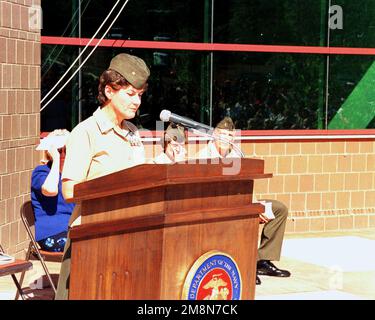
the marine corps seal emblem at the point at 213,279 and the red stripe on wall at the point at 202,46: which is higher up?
the red stripe on wall at the point at 202,46

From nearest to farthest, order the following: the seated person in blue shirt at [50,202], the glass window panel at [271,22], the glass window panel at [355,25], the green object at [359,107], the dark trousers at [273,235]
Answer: the seated person in blue shirt at [50,202], the dark trousers at [273,235], the glass window panel at [271,22], the glass window panel at [355,25], the green object at [359,107]

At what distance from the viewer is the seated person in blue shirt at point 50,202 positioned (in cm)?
749

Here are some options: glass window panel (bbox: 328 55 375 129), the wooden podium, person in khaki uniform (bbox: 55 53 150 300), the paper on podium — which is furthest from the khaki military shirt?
glass window panel (bbox: 328 55 375 129)

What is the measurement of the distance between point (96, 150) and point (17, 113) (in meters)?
4.46

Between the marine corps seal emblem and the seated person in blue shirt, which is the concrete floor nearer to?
the seated person in blue shirt

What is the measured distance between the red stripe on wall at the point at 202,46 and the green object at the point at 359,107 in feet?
1.22

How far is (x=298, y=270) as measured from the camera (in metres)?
9.37

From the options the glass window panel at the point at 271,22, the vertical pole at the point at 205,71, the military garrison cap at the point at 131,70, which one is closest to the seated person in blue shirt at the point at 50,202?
the military garrison cap at the point at 131,70

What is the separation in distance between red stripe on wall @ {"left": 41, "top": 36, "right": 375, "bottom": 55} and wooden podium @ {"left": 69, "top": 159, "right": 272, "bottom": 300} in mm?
5883

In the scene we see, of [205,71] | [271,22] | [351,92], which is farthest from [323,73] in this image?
[205,71]

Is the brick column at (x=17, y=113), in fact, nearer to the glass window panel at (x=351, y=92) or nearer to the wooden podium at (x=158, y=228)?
the glass window panel at (x=351, y=92)
